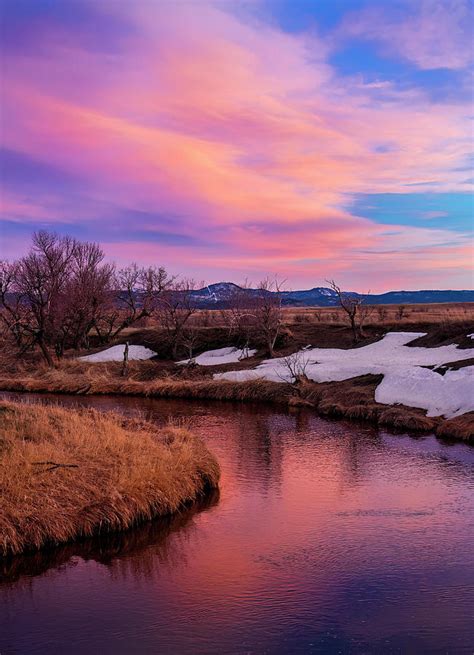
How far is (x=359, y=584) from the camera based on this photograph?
10.5m

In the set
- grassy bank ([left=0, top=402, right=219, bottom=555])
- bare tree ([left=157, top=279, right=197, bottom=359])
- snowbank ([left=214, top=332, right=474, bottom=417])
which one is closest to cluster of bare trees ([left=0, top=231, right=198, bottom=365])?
bare tree ([left=157, top=279, right=197, bottom=359])

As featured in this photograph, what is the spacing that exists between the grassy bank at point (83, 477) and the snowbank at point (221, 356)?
2472 cm

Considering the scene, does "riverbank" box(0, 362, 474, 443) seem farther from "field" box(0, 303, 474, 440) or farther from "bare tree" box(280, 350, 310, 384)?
"bare tree" box(280, 350, 310, 384)

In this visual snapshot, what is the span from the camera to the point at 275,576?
10.8 meters

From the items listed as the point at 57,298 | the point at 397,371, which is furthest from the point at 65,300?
the point at 397,371

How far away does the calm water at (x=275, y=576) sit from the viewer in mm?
8812

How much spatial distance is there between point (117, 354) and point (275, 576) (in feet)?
122

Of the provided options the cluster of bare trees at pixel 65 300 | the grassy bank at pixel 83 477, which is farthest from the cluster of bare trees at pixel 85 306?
the grassy bank at pixel 83 477

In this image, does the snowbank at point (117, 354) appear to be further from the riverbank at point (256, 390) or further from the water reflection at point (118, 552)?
the water reflection at point (118, 552)

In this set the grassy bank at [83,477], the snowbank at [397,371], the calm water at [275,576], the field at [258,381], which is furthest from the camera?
the field at [258,381]

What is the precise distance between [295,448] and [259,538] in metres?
8.71

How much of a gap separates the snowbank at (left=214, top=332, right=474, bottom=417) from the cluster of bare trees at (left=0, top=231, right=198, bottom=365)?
12.9 metres

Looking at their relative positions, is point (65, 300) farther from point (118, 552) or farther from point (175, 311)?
point (118, 552)

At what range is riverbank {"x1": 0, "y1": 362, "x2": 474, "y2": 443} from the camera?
2433 centimetres
